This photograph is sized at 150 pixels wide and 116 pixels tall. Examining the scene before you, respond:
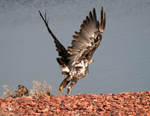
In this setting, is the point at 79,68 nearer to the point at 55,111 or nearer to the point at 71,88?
the point at 71,88

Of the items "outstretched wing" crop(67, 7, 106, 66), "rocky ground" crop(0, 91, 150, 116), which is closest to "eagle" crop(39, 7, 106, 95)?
"outstretched wing" crop(67, 7, 106, 66)

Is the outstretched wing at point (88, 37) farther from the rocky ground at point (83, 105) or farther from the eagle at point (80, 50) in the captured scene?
the rocky ground at point (83, 105)

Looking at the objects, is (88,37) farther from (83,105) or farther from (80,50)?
(83,105)

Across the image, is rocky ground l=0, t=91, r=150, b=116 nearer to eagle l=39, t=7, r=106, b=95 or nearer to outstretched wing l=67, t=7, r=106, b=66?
eagle l=39, t=7, r=106, b=95

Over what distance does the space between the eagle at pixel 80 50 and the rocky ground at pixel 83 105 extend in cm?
57

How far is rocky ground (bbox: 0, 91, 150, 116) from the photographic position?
285 inches

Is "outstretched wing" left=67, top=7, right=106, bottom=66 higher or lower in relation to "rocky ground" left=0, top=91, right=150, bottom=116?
higher

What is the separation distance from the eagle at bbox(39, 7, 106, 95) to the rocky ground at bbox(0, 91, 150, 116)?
569 mm

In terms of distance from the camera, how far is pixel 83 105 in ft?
25.1

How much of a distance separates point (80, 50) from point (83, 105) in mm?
1434

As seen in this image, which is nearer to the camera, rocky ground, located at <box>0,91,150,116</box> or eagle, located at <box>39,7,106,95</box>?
rocky ground, located at <box>0,91,150,116</box>

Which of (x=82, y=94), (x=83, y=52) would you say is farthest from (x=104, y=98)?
(x=83, y=52)

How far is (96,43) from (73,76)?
1206mm

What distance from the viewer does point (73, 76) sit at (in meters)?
8.35
